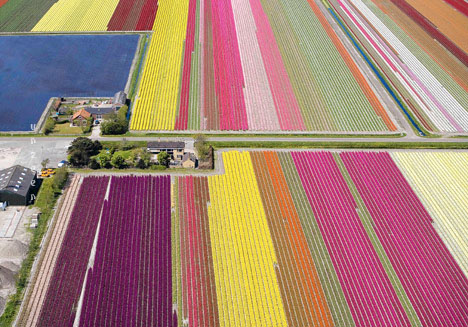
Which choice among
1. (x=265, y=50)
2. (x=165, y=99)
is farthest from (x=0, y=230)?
(x=265, y=50)

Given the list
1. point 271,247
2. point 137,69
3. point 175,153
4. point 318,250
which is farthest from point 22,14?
point 318,250

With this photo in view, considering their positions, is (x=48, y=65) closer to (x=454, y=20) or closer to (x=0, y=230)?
(x=0, y=230)

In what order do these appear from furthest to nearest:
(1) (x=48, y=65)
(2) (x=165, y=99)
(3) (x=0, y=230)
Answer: (1) (x=48, y=65)
(2) (x=165, y=99)
(3) (x=0, y=230)

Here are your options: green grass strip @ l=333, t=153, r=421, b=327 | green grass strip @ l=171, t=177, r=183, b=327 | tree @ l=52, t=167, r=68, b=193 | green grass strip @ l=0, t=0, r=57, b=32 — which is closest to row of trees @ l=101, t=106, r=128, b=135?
tree @ l=52, t=167, r=68, b=193

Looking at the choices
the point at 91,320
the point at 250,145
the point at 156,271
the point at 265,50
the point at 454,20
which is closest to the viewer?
the point at 91,320

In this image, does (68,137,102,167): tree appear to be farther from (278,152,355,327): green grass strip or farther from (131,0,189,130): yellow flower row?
(278,152,355,327): green grass strip
